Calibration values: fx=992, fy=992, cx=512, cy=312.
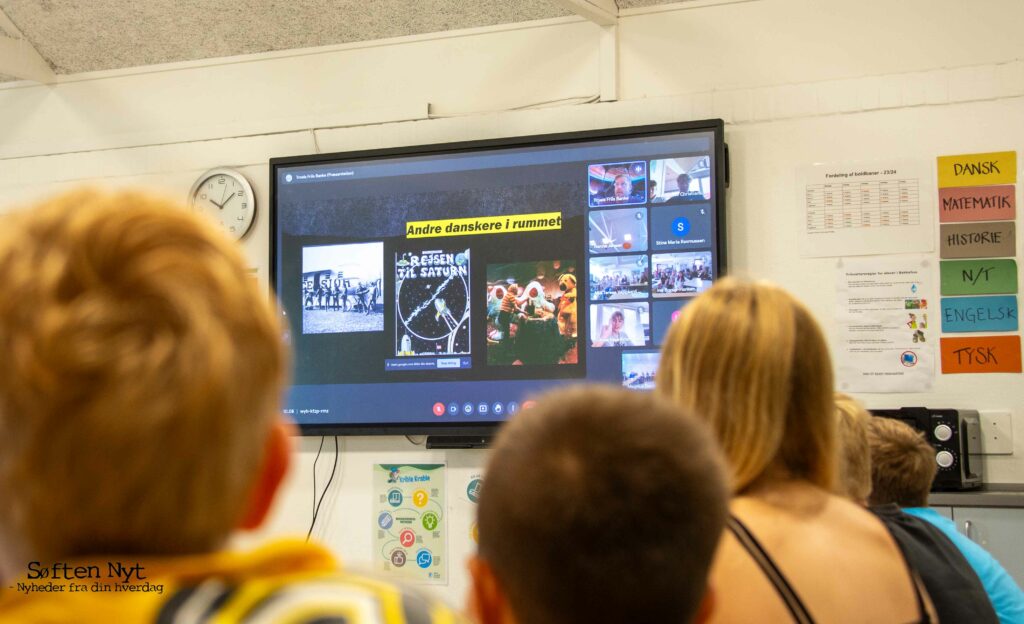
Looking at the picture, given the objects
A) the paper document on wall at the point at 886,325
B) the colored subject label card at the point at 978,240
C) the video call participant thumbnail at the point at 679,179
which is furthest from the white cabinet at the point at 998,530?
the video call participant thumbnail at the point at 679,179

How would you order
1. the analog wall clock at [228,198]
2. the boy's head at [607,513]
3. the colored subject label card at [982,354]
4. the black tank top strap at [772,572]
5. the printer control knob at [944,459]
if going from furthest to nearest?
the analog wall clock at [228,198] → the colored subject label card at [982,354] → the printer control knob at [944,459] → the black tank top strap at [772,572] → the boy's head at [607,513]

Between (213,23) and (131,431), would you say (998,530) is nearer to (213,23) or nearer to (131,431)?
(131,431)

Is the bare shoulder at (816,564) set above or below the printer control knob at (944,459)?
above

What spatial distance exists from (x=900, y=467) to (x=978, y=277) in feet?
5.38

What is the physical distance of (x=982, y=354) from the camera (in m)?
3.56

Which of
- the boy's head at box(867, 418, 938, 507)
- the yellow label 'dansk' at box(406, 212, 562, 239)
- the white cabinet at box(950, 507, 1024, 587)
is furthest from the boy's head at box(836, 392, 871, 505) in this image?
the yellow label 'dansk' at box(406, 212, 562, 239)

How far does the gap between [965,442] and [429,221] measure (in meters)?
2.22

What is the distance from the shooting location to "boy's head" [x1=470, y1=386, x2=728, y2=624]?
0.88 m

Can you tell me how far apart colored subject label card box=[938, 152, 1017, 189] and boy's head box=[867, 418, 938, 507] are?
5.52 feet

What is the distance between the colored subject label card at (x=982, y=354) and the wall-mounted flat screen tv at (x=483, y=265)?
0.89 metres

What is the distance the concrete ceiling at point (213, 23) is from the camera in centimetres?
423

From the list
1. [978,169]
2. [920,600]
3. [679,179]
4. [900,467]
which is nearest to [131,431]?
[920,600]

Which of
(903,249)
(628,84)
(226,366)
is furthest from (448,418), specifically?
(226,366)

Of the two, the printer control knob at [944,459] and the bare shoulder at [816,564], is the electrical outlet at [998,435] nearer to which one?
the printer control knob at [944,459]
